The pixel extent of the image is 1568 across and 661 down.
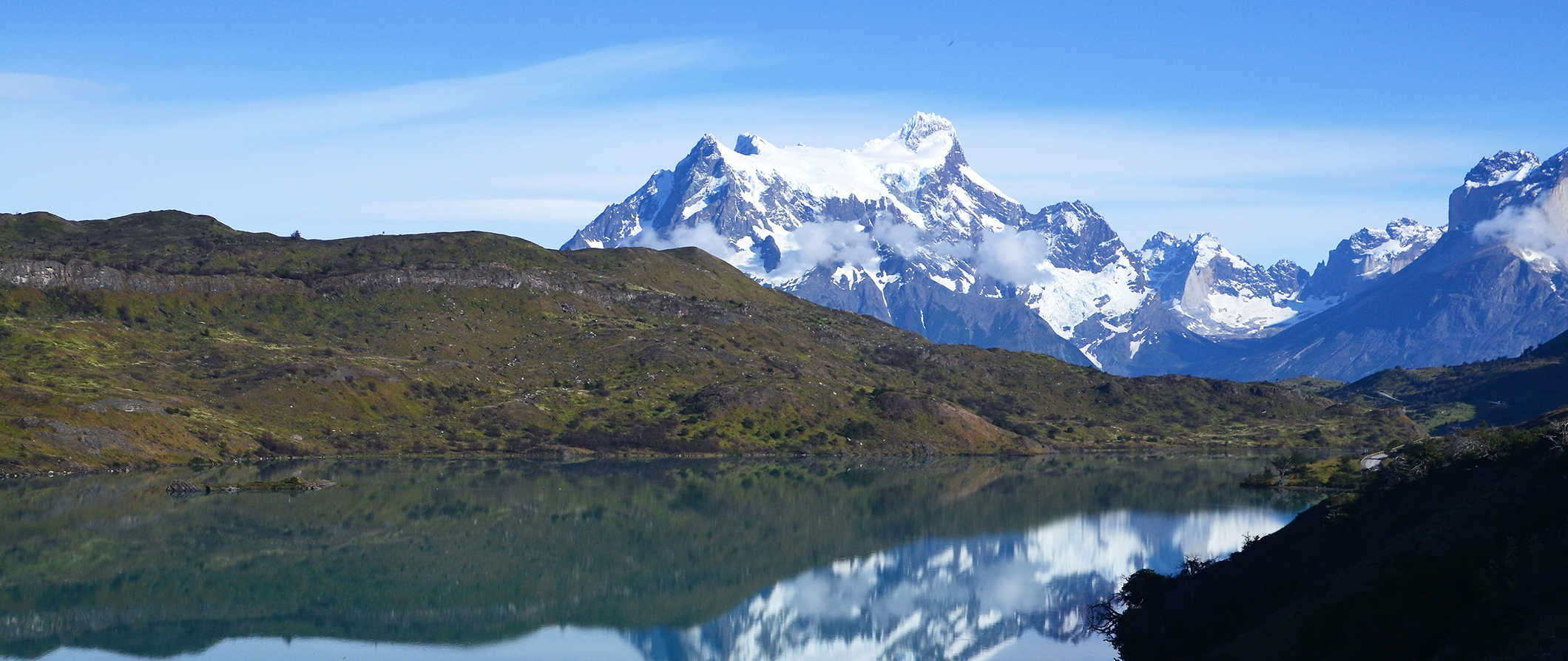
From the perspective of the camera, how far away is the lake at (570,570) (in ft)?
321

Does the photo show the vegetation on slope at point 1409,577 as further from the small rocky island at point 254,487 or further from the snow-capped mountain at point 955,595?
the small rocky island at point 254,487

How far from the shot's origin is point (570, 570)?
12888 centimetres

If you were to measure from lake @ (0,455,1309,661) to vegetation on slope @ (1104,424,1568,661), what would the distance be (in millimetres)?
16484

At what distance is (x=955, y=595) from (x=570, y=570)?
3653 centimetres

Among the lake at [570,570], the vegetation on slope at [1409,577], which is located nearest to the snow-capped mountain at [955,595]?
the lake at [570,570]

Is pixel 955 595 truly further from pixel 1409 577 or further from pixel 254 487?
pixel 254 487

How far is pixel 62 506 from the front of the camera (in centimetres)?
16088

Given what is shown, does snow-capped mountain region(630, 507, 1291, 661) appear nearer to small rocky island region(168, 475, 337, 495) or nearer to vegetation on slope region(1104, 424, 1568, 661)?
vegetation on slope region(1104, 424, 1568, 661)

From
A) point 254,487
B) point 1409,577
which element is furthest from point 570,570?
point 1409,577

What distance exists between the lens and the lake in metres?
97.8

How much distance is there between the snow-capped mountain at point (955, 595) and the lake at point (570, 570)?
0.36 metres

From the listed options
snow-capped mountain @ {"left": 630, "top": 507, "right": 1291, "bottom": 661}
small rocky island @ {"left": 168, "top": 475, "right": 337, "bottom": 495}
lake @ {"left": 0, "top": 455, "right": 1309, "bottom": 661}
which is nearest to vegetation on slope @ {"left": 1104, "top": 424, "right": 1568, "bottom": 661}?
lake @ {"left": 0, "top": 455, "right": 1309, "bottom": 661}

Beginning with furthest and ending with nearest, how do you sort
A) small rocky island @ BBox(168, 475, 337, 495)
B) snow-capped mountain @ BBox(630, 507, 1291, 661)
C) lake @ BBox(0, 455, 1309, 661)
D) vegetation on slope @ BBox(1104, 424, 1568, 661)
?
1. small rocky island @ BBox(168, 475, 337, 495)
2. snow-capped mountain @ BBox(630, 507, 1291, 661)
3. lake @ BBox(0, 455, 1309, 661)
4. vegetation on slope @ BBox(1104, 424, 1568, 661)

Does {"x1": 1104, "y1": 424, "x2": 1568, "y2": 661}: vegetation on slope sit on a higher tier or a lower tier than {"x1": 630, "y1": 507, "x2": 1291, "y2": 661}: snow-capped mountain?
higher
